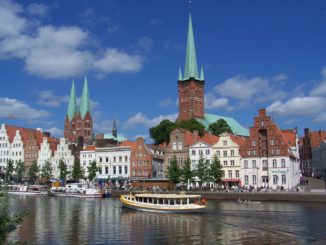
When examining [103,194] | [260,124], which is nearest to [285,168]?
A: [260,124]

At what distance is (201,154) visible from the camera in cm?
10569

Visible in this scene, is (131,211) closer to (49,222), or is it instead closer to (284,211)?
(49,222)

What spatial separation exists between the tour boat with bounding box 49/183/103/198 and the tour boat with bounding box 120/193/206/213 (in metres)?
29.2

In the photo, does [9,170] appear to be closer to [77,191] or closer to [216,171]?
[77,191]

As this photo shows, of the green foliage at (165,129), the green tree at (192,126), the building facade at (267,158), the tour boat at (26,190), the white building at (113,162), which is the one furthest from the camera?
the green tree at (192,126)

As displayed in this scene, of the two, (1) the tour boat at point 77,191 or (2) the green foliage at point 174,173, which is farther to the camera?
(2) the green foliage at point 174,173

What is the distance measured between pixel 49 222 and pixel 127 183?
65.5 m

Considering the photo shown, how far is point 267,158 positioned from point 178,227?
2258 inches

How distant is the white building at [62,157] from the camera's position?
14214 cm

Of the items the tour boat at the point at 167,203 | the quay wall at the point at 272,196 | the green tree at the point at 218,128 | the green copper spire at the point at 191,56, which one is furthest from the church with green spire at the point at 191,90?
the tour boat at the point at 167,203

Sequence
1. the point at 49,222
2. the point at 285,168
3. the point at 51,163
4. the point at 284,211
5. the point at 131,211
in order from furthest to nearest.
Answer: the point at 51,163 → the point at 285,168 → the point at 131,211 → the point at 284,211 → the point at 49,222

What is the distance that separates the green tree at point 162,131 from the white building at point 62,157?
26.6m

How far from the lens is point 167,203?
64438mm

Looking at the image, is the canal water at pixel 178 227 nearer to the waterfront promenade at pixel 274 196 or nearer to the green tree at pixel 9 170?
the waterfront promenade at pixel 274 196
